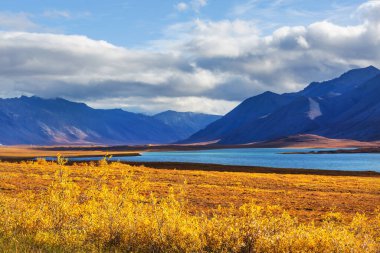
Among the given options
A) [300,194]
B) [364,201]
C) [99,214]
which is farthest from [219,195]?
[99,214]

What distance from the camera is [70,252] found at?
1130 cm

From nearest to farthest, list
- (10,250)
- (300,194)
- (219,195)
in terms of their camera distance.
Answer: (10,250), (219,195), (300,194)

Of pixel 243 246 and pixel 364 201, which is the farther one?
pixel 364 201

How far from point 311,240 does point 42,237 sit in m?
7.11

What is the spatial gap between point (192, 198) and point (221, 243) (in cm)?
1724

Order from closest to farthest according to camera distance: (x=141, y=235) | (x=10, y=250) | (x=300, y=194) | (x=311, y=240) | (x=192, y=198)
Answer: (x=10, y=250), (x=311, y=240), (x=141, y=235), (x=192, y=198), (x=300, y=194)

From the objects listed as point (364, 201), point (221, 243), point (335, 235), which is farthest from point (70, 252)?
point (364, 201)

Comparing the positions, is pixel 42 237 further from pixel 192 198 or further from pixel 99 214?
pixel 192 198

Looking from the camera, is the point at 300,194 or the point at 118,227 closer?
the point at 118,227

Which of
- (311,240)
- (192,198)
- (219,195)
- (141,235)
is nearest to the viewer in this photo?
(311,240)

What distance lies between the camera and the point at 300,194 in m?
34.5

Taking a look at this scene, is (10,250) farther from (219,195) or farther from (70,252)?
(219,195)

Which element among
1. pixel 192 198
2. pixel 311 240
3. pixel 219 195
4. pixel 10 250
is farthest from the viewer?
pixel 219 195

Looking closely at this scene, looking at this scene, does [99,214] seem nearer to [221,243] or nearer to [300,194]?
[221,243]
